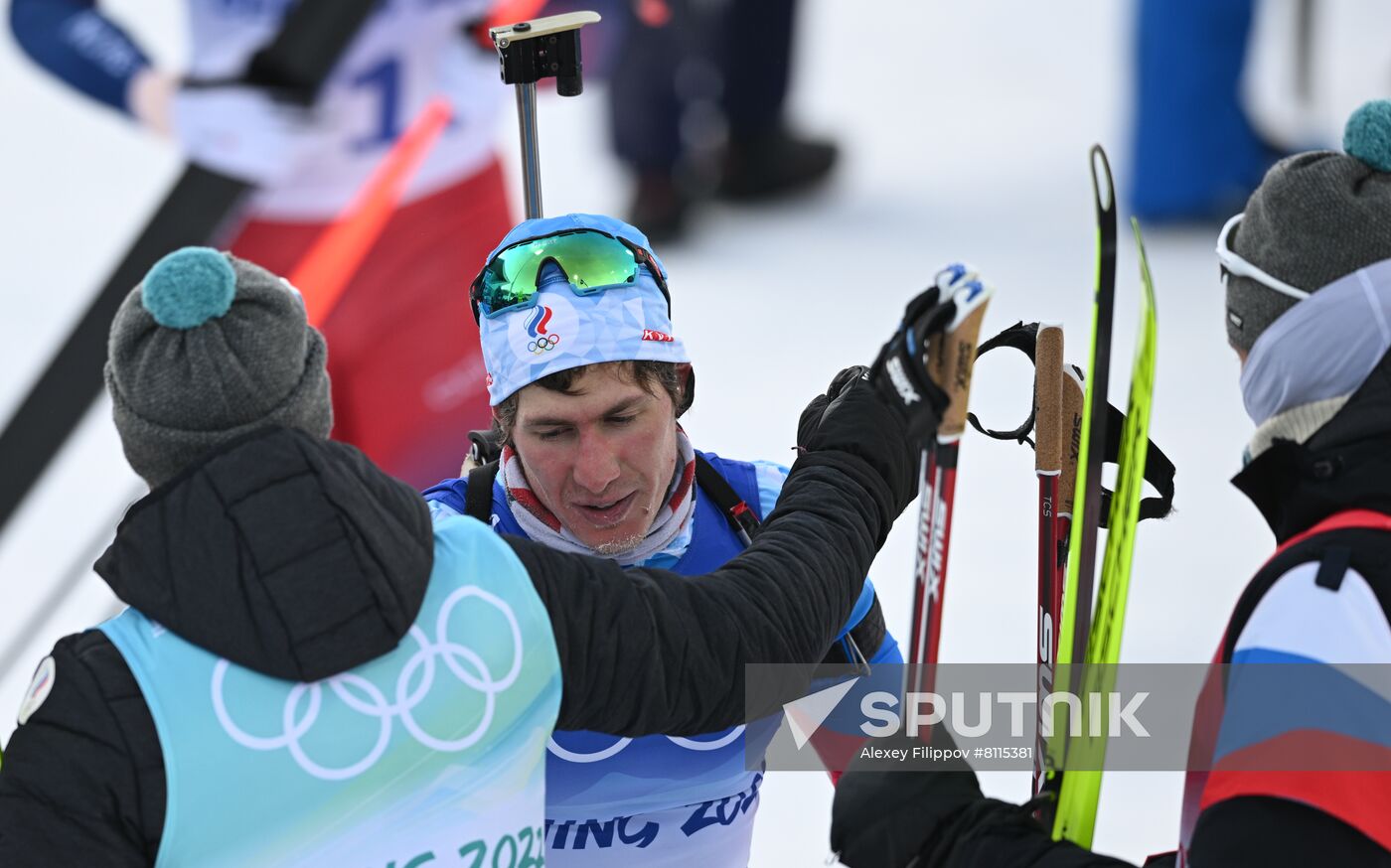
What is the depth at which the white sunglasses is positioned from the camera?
1541 millimetres

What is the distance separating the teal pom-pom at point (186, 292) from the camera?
1.46 m

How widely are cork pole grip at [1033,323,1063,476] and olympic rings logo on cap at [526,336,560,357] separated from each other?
51cm

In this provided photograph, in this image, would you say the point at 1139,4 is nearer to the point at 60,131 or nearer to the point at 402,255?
the point at 402,255

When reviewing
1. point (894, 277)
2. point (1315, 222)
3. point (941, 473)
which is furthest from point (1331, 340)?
point (894, 277)

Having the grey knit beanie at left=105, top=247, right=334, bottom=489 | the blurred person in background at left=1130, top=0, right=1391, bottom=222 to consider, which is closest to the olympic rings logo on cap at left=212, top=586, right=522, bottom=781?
the grey knit beanie at left=105, top=247, right=334, bottom=489

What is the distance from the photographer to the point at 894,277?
654cm

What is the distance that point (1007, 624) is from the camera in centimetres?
411

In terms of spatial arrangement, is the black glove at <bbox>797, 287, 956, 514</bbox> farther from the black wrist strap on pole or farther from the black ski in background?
the black ski in background

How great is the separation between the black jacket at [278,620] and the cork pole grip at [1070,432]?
0.50 meters

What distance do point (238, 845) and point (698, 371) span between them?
4272 mm

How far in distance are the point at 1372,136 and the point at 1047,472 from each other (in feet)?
1.64

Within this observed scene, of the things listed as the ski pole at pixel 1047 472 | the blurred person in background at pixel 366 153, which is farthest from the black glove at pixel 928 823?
the blurred person in background at pixel 366 153

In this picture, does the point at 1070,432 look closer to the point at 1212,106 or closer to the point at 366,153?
the point at 366,153

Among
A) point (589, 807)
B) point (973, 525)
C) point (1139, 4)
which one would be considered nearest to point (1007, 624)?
point (973, 525)
